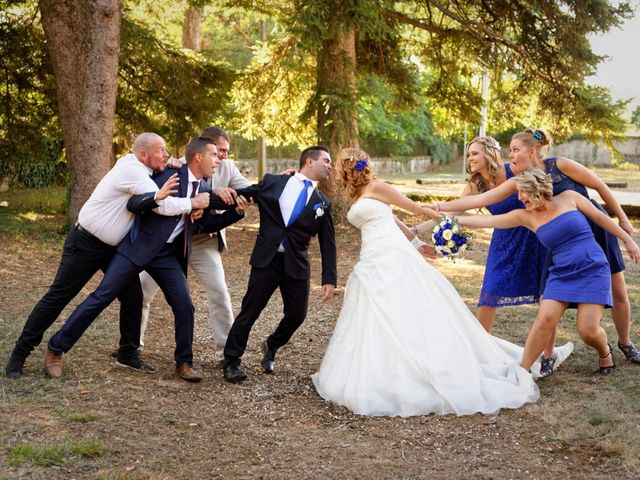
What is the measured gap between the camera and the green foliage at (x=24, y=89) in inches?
635

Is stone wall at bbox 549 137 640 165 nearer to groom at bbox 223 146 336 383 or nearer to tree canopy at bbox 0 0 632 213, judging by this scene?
tree canopy at bbox 0 0 632 213

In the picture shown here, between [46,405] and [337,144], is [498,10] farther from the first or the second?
[46,405]

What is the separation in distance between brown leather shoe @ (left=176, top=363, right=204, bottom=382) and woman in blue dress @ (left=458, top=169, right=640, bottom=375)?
8.23 feet

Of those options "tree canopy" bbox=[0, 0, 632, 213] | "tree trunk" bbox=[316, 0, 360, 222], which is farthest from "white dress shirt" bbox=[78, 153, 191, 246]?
"tree trunk" bbox=[316, 0, 360, 222]

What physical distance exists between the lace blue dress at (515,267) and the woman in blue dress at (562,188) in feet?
1.15

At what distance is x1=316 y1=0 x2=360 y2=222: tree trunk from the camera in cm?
1475

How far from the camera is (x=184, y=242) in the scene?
616cm

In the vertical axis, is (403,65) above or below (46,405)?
above

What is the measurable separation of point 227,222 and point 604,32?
11824 mm

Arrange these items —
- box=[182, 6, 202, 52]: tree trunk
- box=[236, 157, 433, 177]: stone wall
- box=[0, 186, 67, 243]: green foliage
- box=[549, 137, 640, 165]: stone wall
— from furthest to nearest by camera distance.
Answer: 1. box=[549, 137, 640, 165]: stone wall
2. box=[236, 157, 433, 177]: stone wall
3. box=[182, 6, 202, 52]: tree trunk
4. box=[0, 186, 67, 243]: green foliage

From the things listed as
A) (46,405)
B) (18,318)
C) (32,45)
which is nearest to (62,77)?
(32,45)

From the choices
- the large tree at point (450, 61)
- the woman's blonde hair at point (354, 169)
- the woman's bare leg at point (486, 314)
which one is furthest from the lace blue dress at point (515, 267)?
the large tree at point (450, 61)

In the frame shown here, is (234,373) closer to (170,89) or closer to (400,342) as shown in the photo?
(400,342)

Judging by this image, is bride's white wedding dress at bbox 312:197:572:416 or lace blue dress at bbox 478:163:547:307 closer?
bride's white wedding dress at bbox 312:197:572:416
